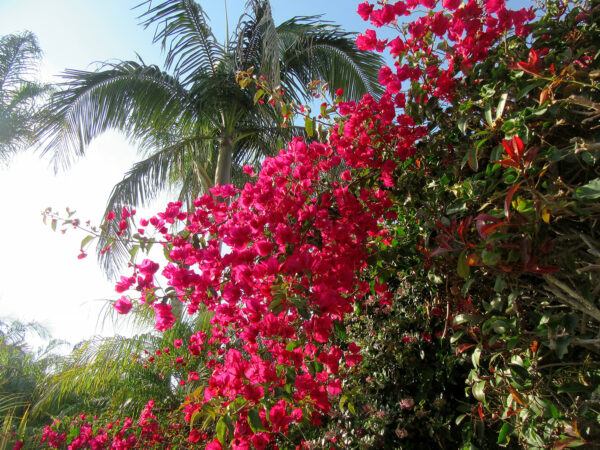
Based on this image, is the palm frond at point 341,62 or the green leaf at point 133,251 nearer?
the green leaf at point 133,251

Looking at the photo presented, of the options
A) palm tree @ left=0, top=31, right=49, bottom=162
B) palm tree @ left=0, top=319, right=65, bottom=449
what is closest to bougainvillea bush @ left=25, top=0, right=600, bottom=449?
palm tree @ left=0, top=319, right=65, bottom=449

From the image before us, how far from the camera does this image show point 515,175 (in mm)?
1118

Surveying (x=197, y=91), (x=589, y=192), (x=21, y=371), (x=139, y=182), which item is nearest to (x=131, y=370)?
(x=139, y=182)

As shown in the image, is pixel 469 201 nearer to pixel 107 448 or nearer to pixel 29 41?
pixel 107 448

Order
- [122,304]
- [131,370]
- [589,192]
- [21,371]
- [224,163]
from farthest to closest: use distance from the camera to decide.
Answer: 1. [21,371]
2. [224,163]
3. [131,370]
4. [122,304]
5. [589,192]

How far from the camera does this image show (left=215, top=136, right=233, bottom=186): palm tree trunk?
4250 mm

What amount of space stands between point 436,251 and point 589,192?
417 mm

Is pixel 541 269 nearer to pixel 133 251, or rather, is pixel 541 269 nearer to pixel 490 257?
pixel 490 257

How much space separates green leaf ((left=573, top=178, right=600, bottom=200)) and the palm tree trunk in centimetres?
366

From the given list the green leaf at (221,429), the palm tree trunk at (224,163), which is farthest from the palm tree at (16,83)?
the green leaf at (221,429)

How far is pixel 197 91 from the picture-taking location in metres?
4.43

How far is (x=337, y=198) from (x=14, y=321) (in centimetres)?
1499

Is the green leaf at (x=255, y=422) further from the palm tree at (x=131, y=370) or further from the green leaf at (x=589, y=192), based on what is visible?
the palm tree at (x=131, y=370)

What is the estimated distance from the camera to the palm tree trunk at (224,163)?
167 inches
